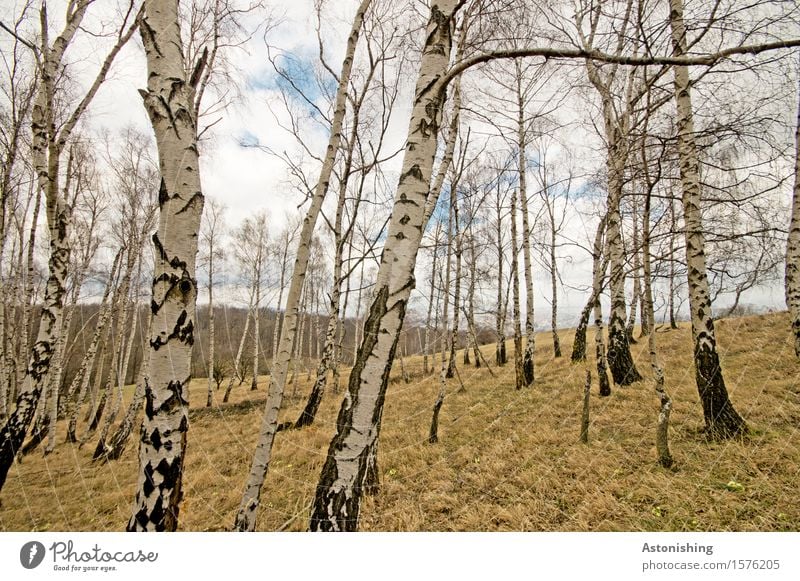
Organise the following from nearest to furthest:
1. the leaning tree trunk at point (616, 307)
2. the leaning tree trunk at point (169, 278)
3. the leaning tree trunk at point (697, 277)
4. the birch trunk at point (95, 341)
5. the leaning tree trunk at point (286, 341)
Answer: the leaning tree trunk at point (169, 278) → the leaning tree trunk at point (286, 341) → the leaning tree trunk at point (697, 277) → the leaning tree trunk at point (616, 307) → the birch trunk at point (95, 341)

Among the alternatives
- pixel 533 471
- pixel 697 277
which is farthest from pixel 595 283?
pixel 533 471

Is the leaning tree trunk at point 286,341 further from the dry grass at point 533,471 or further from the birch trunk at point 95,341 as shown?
the birch trunk at point 95,341

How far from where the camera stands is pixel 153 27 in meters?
1.48

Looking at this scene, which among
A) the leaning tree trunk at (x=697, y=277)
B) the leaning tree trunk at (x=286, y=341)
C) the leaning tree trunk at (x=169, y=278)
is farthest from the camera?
the leaning tree trunk at (x=697, y=277)

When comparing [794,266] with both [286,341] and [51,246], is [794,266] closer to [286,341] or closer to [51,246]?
[286,341]

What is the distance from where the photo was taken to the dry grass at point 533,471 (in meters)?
2.37

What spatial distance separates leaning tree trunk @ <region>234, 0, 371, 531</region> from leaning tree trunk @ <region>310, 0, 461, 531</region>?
915 mm

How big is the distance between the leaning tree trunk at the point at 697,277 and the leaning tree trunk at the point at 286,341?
365 centimetres
